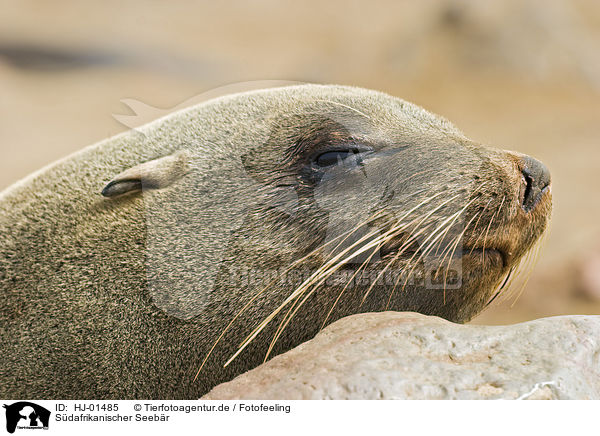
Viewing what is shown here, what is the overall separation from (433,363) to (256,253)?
0.79 m

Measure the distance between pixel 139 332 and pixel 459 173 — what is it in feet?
4.30

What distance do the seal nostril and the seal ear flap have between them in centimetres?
132

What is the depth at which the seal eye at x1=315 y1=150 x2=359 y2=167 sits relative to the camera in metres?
2.30

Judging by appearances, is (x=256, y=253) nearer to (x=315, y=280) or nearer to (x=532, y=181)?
(x=315, y=280)

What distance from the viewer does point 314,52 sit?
903 centimetres

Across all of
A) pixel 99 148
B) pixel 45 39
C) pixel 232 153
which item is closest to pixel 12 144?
pixel 45 39

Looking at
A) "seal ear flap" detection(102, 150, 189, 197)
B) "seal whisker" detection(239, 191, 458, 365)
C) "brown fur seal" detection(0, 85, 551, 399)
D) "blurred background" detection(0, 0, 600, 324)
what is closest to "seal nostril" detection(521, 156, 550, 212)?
"brown fur seal" detection(0, 85, 551, 399)

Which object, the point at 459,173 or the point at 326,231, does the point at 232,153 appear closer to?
the point at 326,231

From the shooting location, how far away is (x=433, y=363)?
1746mm
